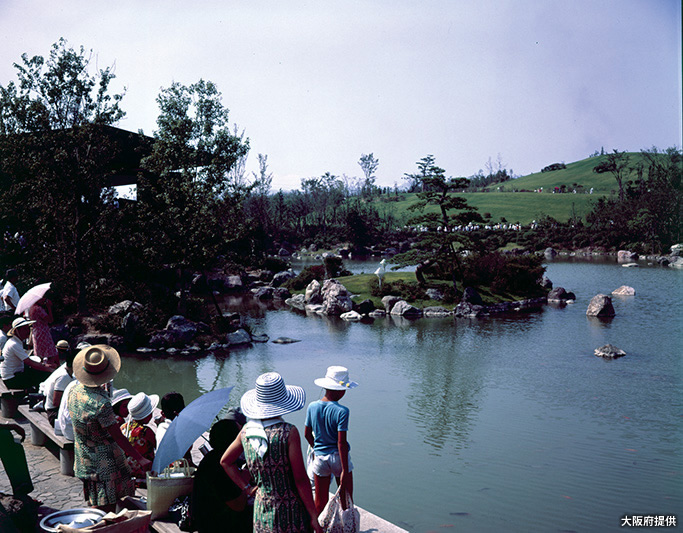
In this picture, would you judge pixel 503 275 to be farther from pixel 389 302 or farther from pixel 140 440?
pixel 140 440

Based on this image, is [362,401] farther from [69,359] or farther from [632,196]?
[632,196]

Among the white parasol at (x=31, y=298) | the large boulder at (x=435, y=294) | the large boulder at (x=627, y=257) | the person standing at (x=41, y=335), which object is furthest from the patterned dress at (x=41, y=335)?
the large boulder at (x=627, y=257)

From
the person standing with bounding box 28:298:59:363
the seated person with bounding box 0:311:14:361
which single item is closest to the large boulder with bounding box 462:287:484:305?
the seated person with bounding box 0:311:14:361

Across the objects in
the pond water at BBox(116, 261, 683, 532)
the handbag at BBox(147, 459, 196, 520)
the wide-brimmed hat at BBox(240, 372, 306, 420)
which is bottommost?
the pond water at BBox(116, 261, 683, 532)

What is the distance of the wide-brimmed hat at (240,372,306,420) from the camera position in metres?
4.84

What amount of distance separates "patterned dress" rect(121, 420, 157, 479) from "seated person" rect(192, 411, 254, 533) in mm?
1917

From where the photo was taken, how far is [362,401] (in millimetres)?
16531

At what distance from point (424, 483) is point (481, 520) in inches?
64.5

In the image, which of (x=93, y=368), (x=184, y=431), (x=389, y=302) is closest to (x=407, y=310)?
(x=389, y=302)

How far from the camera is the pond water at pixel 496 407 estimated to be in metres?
10.3

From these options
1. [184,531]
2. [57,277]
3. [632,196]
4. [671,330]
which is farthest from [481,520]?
[632,196]

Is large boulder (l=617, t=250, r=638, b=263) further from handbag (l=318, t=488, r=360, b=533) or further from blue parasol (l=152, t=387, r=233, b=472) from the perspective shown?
blue parasol (l=152, t=387, r=233, b=472)

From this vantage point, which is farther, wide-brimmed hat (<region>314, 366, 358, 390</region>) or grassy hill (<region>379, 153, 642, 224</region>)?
grassy hill (<region>379, 153, 642, 224</region>)

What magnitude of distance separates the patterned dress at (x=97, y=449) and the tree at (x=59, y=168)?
21220mm
